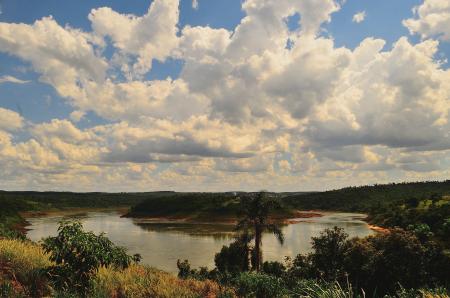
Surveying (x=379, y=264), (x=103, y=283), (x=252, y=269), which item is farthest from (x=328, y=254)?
(x=103, y=283)

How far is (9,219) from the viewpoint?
116 meters

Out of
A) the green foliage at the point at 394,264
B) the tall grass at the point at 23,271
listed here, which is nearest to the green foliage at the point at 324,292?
the tall grass at the point at 23,271

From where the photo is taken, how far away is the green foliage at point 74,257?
42.4 feet

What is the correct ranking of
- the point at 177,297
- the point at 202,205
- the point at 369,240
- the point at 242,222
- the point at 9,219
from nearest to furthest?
the point at 177,297 < the point at 369,240 < the point at 242,222 < the point at 9,219 < the point at 202,205

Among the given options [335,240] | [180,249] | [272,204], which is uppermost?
[272,204]

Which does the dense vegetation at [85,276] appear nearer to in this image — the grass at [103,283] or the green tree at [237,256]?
the grass at [103,283]

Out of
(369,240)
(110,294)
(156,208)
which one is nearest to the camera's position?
(110,294)

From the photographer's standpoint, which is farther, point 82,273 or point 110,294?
point 82,273

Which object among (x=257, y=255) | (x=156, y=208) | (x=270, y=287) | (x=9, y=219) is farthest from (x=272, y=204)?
(x=156, y=208)

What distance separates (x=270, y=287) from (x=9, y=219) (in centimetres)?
11988

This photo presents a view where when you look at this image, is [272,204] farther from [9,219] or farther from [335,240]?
[9,219]

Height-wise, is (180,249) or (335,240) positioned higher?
(335,240)

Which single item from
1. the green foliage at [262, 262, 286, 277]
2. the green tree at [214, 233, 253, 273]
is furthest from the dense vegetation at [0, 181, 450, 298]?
the green tree at [214, 233, 253, 273]

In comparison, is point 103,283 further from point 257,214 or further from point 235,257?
point 257,214
